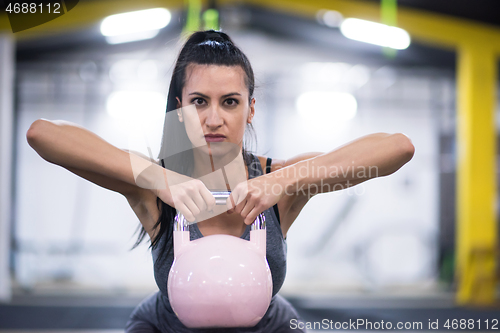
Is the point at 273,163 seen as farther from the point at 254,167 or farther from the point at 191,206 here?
the point at 191,206

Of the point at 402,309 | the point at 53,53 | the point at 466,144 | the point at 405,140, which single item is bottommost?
the point at 402,309

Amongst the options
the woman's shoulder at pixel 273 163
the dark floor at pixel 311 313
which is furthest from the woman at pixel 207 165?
the dark floor at pixel 311 313

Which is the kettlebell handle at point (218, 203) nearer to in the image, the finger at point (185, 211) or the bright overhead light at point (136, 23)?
the finger at point (185, 211)

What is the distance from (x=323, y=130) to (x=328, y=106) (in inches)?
14.9

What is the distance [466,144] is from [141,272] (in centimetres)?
472

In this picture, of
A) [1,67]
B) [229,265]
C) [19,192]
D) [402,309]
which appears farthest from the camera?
[19,192]

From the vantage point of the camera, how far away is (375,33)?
5094 mm

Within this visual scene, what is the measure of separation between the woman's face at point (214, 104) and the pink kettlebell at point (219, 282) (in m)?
0.31

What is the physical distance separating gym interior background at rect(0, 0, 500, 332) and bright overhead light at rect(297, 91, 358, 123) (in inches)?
0.9

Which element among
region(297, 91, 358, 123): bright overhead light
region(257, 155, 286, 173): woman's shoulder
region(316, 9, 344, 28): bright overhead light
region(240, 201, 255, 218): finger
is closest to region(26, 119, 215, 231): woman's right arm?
region(240, 201, 255, 218): finger

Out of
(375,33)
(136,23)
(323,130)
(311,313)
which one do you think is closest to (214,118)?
(311,313)

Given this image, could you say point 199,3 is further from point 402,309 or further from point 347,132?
point 402,309

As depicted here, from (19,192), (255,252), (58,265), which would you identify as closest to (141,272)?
(58,265)

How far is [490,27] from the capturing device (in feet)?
16.5
